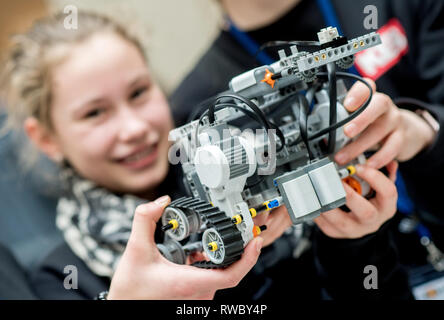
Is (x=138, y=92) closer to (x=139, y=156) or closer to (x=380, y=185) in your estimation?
(x=139, y=156)

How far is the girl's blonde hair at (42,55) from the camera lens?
2.50ft

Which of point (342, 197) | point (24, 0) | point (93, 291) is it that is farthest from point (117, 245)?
point (24, 0)

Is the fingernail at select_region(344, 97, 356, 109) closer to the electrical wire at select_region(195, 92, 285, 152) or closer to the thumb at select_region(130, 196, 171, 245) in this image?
the electrical wire at select_region(195, 92, 285, 152)

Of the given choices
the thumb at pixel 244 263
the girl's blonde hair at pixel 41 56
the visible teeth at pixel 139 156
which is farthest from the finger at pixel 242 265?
the girl's blonde hair at pixel 41 56

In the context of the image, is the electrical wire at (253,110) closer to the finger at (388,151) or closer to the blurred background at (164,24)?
the finger at (388,151)

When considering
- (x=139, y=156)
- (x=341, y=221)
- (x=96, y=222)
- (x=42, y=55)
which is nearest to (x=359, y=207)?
(x=341, y=221)

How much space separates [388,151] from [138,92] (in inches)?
15.5

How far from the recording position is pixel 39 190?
113 centimetres

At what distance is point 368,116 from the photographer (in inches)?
18.6

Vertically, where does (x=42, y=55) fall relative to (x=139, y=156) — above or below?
above

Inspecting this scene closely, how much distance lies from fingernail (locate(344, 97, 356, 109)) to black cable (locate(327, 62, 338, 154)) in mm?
19

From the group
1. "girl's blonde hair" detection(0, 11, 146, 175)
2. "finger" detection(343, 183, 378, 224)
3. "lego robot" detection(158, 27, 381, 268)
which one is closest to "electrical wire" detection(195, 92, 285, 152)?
"lego robot" detection(158, 27, 381, 268)

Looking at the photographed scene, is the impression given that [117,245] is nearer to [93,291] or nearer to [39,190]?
[93,291]

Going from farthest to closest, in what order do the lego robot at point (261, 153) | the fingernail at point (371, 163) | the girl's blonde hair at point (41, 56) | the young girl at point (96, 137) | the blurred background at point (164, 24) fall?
the blurred background at point (164, 24)
the girl's blonde hair at point (41, 56)
the young girl at point (96, 137)
the fingernail at point (371, 163)
the lego robot at point (261, 153)
